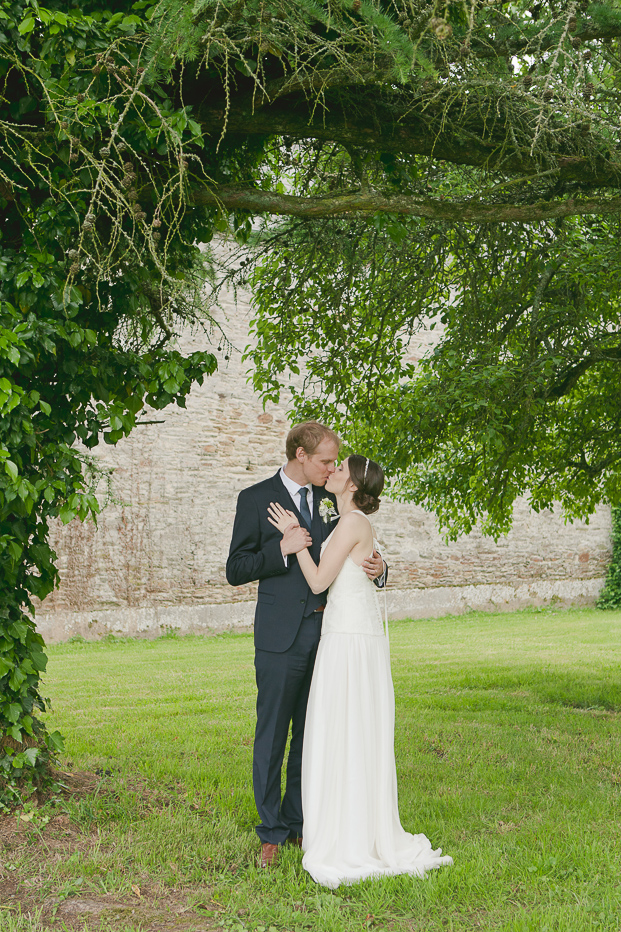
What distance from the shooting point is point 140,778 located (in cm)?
515

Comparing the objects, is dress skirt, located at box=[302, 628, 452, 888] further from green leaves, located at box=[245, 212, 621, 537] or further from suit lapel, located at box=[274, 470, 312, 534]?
green leaves, located at box=[245, 212, 621, 537]

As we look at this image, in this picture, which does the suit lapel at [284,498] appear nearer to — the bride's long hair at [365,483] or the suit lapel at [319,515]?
the suit lapel at [319,515]

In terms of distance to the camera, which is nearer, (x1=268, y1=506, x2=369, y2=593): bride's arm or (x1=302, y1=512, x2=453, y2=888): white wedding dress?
(x1=302, y1=512, x2=453, y2=888): white wedding dress

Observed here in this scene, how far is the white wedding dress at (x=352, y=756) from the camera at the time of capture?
372 centimetres

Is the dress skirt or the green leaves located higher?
the green leaves

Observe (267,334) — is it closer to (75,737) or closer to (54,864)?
(75,737)

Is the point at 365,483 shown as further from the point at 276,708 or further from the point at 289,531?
the point at 276,708

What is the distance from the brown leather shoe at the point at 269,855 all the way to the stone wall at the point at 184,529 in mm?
8672

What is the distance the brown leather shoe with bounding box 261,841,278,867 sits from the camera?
3785 mm

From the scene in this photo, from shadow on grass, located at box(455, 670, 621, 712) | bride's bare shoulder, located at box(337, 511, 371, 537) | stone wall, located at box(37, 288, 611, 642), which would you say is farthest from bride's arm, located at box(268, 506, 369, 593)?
stone wall, located at box(37, 288, 611, 642)

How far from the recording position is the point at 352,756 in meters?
3.80

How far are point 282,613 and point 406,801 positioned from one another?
174 centimetres

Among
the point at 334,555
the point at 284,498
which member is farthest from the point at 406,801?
the point at 284,498

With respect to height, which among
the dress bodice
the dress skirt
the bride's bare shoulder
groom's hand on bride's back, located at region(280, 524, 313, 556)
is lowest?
the dress skirt
